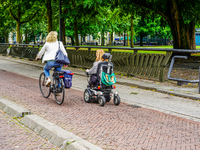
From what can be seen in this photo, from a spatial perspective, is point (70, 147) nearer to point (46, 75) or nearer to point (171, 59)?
point (46, 75)

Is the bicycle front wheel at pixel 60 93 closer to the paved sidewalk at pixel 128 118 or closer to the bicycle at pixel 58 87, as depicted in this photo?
the bicycle at pixel 58 87

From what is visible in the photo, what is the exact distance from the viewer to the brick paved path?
13.6ft

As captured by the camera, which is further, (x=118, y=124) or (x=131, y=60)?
(x=131, y=60)

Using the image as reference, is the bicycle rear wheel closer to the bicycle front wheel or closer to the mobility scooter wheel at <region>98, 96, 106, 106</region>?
the bicycle front wheel

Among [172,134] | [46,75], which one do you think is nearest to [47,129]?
[172,134]

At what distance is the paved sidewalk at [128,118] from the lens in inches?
173

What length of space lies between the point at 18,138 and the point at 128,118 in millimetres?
2295

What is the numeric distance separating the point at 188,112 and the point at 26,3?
669 inches

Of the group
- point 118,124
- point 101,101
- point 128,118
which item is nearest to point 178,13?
point 101,101

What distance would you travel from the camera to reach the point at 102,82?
6.83 m

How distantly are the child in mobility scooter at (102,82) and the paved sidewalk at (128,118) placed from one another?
0.22 metres

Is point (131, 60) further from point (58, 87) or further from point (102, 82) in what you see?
point (58, 87)

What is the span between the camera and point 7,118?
18.4 ft

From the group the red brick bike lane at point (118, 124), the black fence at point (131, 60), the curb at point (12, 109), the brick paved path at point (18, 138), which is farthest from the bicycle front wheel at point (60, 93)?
the black fence at point (131, 60)
